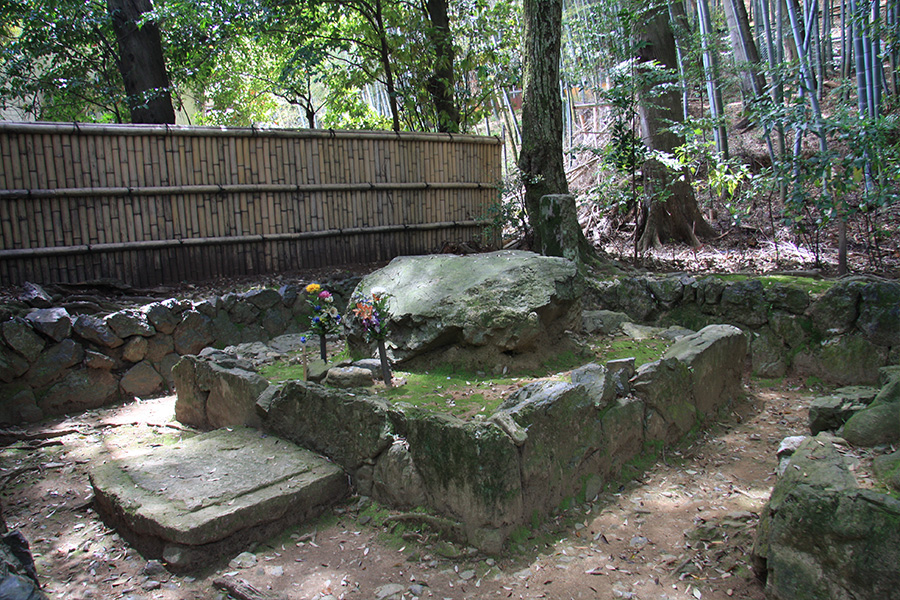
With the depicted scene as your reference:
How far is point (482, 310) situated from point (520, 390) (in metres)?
0.85

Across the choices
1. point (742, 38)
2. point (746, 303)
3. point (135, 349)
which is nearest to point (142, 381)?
point (135, 349)

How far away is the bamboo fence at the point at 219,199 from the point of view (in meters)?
5.24

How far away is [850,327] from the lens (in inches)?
179

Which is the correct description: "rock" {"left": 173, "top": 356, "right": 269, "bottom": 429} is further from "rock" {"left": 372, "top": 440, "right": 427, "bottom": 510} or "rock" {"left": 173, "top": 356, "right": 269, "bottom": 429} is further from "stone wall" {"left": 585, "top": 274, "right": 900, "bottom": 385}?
"stone wall" {"left": 585, "top": 274, "right": 900, "bottom": 385}

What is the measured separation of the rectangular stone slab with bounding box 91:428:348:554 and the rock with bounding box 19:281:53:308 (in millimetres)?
2090

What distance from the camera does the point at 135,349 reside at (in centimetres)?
515

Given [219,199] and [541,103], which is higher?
[541,103]

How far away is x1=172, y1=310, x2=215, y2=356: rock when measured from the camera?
17.6 feet

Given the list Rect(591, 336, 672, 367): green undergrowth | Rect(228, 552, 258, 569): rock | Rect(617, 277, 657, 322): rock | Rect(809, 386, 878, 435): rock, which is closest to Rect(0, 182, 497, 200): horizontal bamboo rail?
Rect(617, 277, 657, 322): rock

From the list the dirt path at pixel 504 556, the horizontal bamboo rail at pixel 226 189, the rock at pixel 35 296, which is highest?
the horizontal bamboo rail at pixel 226 189

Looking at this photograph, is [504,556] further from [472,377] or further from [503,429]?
[472,377]

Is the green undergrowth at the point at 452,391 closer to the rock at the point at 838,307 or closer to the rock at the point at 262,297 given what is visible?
the rock at the point at 262,297

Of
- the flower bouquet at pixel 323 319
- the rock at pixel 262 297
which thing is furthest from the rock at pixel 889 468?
the rock at pixel 262 297

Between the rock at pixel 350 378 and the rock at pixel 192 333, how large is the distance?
2195 mm
